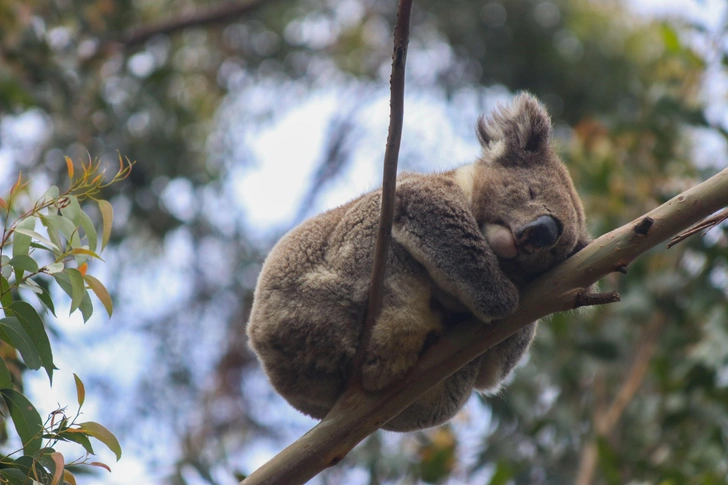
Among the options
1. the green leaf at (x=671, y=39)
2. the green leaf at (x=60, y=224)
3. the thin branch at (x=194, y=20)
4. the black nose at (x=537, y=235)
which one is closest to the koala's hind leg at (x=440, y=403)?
the black nose at (x=537, y=235)

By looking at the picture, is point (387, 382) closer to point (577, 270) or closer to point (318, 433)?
point (318, 433)

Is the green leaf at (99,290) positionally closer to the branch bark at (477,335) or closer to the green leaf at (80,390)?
the green leaf at (80,390)

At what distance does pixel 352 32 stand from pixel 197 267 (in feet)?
12.9

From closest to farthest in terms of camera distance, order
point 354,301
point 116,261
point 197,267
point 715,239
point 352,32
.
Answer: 1. point 354,301
2. point 715,239
3. point 116,261
4. point 197,267
5. point 352,32

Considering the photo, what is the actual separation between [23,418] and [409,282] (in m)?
1.32

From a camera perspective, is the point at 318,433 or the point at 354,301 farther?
the point at 354,301

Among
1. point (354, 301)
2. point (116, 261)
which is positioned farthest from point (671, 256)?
point (116, 261)

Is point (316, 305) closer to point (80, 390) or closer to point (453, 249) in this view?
point (453, 249)

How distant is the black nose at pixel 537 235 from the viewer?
2.71m

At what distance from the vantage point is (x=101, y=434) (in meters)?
2.17

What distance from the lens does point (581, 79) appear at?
32.2 ft

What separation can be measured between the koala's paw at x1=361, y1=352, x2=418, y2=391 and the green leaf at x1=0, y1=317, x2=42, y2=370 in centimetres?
107

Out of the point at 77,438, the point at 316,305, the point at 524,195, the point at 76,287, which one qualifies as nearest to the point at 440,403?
the point at 316,305

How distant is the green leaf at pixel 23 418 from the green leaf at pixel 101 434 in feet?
Answer: 0.44
